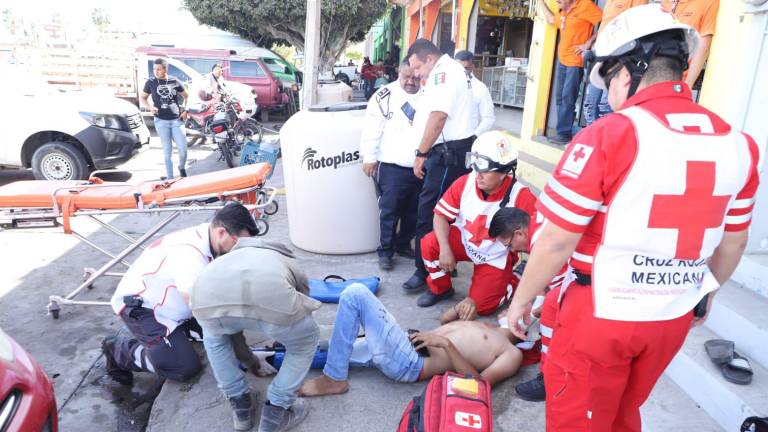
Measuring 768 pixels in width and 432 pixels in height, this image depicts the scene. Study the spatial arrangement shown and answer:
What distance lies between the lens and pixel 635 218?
1484 millimetres

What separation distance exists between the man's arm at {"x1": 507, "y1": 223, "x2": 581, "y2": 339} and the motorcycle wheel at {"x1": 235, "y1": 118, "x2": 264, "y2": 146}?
8.88 m

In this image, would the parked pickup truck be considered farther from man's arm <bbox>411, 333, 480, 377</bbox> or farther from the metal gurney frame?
man's arm <bbox>411, 333, 480, 377</bbox>

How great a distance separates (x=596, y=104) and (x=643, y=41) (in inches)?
131

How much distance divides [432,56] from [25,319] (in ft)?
11.8

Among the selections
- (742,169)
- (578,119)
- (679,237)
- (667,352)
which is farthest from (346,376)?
(578,119)

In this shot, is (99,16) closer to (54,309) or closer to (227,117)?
(227,117)

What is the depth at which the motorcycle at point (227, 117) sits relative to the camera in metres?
10.2

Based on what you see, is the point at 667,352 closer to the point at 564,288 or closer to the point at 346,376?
the point at 564,288

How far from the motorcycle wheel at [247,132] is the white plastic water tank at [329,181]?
5538 millimetres

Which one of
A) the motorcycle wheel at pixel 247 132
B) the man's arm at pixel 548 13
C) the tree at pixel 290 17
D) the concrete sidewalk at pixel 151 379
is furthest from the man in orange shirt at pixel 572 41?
the tree at pixel 290 17

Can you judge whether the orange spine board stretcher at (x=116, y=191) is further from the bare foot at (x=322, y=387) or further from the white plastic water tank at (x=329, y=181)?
the bare foot at (x=322, y=387)

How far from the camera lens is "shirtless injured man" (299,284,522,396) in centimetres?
269

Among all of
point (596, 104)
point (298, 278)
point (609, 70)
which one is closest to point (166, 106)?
point (596, 104)

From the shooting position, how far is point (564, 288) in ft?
5.74
